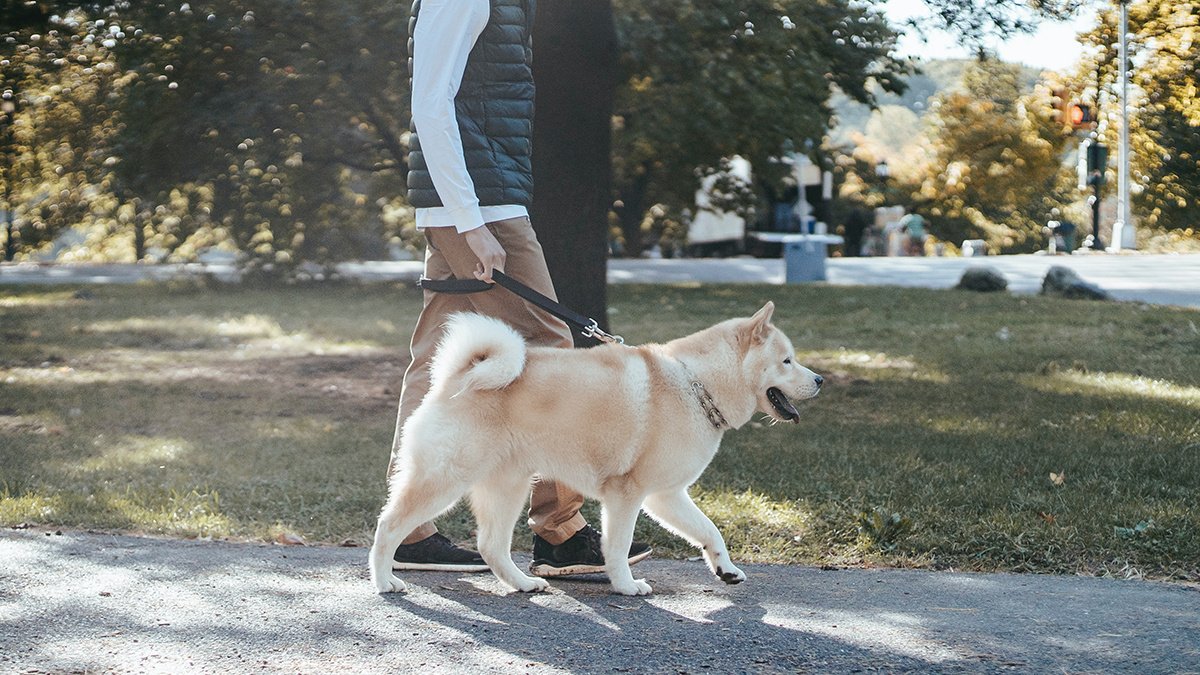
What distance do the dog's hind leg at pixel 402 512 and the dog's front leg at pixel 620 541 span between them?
21.5 inches

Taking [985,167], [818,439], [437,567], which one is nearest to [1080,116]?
[818,439]

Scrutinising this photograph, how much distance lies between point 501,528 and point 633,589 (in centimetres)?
52

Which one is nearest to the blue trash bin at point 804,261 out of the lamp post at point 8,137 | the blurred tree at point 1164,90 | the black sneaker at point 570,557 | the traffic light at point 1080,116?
the traffic light at point 1080,116

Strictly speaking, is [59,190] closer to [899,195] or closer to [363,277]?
[363,277]

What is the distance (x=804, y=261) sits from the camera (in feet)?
66.4

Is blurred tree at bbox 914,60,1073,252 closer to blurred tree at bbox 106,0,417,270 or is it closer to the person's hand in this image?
blurred tree at bbox 106,0,417,270

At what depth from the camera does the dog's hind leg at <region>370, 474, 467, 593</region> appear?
4090mm

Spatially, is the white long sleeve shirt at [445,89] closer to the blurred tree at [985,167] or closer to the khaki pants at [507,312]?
the khaki pants at [507,312]

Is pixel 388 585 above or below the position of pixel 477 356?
below

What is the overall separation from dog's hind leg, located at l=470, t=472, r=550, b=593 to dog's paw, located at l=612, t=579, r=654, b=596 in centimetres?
28

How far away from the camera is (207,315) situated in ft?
53.4

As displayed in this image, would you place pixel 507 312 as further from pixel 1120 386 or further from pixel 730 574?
pixel 1120 386

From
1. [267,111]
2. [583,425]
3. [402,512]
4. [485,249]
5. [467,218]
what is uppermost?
[267,111]

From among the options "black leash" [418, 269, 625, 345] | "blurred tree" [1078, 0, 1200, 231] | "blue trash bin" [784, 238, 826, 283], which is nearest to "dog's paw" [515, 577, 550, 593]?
"black leash" [418, 269, 625, 345]
